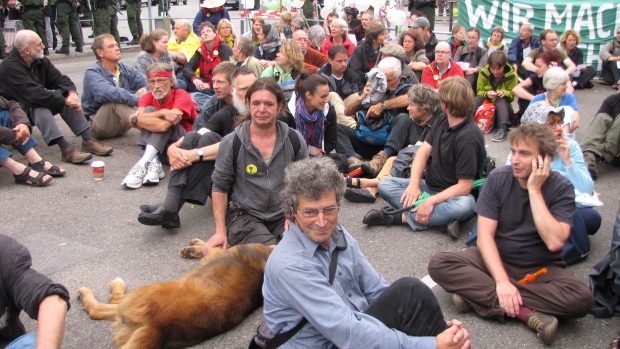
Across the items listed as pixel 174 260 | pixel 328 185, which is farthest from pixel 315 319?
pixel 174 260

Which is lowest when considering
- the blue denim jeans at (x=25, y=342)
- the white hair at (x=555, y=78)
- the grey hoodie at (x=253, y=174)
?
the blue denim jeans at (x=25, y=342)

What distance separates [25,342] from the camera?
2551mm

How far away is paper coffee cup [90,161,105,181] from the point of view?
6.14 metres

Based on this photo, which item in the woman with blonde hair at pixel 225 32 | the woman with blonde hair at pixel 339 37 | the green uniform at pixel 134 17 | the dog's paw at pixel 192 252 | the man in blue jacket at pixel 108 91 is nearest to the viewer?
the dog's paw at pixel 192 252

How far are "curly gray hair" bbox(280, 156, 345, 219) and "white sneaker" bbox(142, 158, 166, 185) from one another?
360 cm

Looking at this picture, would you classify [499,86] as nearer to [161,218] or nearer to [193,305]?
[161,218]

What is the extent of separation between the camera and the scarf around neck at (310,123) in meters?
5.80

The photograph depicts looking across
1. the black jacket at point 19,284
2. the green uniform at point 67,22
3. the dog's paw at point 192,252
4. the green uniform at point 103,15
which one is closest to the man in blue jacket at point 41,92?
the dog's paw at point 192,252

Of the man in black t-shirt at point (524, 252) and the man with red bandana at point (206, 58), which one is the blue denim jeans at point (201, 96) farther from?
the man in black t-shirt at point (524, 252)

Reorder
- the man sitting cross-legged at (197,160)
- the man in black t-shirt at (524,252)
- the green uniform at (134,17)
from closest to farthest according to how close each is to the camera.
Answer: the man in black t-shirt at (524,252) < the man sitting cross-legged at (197,160) < the green uniform at (134,17)

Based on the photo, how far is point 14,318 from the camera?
2723 mm

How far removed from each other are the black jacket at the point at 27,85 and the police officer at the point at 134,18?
8.07 metres

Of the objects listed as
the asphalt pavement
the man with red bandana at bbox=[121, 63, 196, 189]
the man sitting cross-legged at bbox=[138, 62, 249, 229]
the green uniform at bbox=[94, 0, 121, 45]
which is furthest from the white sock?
the green uniform at bbox=[94, 0, 121, 45]

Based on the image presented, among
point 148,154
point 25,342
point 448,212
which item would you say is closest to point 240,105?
point 148,154
